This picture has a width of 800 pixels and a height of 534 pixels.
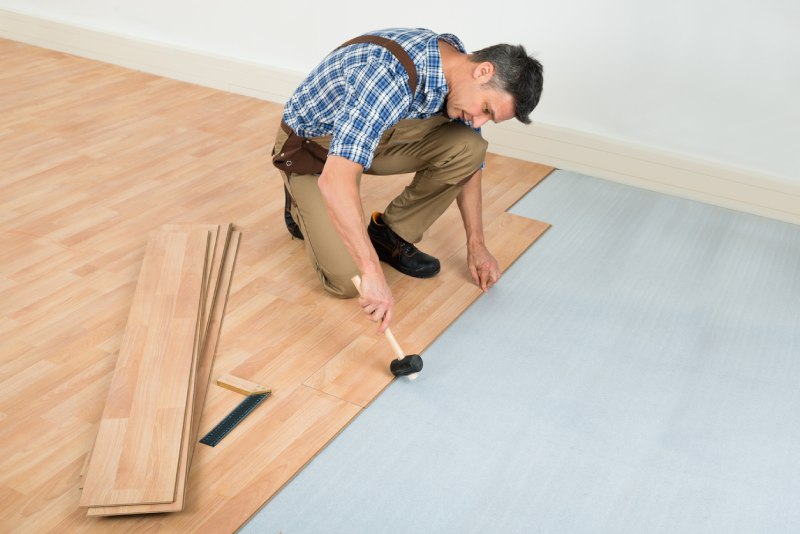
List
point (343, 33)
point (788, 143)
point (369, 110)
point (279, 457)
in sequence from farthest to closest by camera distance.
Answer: point (343, 33)
point (788, 143)
point (369, 110)
point (279, 457)

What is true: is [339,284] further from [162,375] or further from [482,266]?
[162,375]

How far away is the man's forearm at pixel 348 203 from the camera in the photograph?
2311 millimetres

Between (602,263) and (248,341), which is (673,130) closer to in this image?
(602,263)

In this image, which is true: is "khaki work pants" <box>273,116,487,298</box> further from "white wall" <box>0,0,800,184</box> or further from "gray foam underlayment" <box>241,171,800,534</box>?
"white wall" <box>0,0,800,184</box>

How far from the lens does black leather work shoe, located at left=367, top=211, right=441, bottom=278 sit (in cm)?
305

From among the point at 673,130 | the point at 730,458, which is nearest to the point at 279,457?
the point at 730,458

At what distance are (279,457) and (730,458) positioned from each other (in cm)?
117

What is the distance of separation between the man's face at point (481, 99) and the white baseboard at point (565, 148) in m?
1.59

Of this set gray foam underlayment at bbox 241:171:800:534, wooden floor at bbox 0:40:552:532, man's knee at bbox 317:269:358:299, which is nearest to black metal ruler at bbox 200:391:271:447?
wooden floor at bbox 0:40:552:532

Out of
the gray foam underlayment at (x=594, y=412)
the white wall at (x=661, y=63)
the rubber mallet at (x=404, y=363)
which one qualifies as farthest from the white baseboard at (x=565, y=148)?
the rubber mallet at (x=404, y=363)

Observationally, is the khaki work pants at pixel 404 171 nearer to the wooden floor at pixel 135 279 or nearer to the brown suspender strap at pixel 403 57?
the wooden floor at pixel 135 279

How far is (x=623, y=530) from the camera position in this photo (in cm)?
203

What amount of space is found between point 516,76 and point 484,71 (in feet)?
0.31

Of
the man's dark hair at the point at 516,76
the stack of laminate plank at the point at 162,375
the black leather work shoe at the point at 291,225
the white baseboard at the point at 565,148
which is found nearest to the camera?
the stack of laminate plank at the point at 162,375
